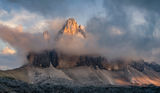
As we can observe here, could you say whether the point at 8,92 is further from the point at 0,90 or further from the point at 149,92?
the point at 149,92

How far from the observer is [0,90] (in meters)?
171

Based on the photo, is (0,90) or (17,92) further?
(17,92)

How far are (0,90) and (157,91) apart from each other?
Result: 132 metres

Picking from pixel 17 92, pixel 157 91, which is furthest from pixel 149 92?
pixel 17 92

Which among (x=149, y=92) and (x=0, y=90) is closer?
(x=0, y=90)

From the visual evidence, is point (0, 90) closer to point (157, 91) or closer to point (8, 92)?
point (8, 92)

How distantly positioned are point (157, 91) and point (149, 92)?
31.8ft

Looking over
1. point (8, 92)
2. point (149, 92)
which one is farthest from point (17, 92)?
point (149, 92)

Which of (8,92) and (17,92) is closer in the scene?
(8,92)

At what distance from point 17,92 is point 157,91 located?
401 ft

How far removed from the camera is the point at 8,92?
6855 inches

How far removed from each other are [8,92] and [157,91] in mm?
126616

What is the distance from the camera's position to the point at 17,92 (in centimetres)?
18688

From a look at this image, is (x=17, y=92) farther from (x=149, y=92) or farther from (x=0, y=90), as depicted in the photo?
(x=149, y=92)
